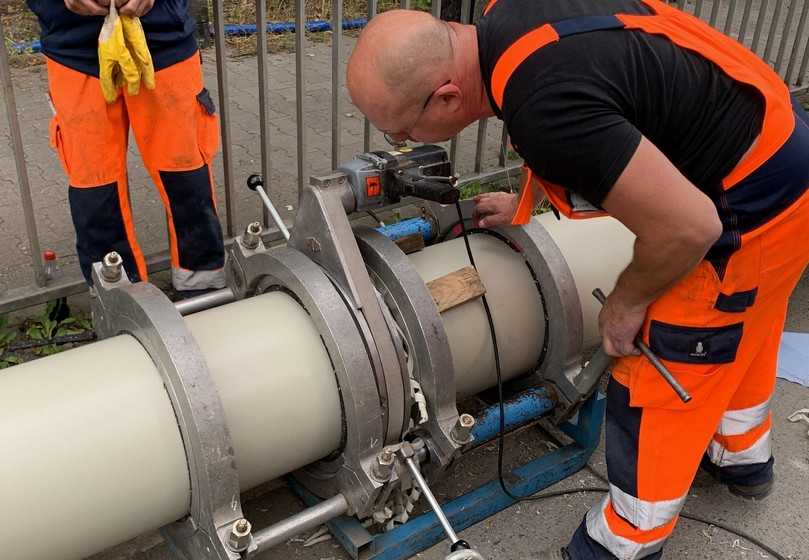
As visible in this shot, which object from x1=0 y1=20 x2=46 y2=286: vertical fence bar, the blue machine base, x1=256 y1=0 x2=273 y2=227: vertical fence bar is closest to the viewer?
the blue machine base

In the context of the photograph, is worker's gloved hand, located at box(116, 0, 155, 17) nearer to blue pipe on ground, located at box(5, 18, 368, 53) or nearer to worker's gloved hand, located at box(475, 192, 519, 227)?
worker's gloved hand, located at box(475, 192, 519, 227)

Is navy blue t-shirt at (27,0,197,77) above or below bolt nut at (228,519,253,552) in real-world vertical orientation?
above

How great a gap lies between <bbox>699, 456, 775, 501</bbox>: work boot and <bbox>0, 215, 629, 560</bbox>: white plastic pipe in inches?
39.1

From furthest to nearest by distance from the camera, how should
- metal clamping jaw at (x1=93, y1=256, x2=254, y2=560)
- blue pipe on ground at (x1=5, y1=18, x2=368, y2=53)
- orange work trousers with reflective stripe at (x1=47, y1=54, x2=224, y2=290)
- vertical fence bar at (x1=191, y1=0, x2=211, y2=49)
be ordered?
blue pipe on ground at (x1=5, y1=18, x2=368, y2=53) < vertical fence bar at (x1=191, y1=0, x2=211, y2=49) < orange work trousers with reflective stripe at (x1=47, y1=54, x2=224, y2=290) < metal clamping jaw at (x1=93, y1=256, x2=254, y2=560)

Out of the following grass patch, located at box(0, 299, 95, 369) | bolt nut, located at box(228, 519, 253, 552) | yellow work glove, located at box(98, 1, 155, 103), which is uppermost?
yellow work glove, located at box(98, 1, 155, 103)

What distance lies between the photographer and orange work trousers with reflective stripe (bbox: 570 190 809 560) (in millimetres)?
1851

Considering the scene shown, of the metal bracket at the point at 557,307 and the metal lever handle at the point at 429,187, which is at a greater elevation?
the metal lever handle at the point at 429,187

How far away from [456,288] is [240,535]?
0.86 meters

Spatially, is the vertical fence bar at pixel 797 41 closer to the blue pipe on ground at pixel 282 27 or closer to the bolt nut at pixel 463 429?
the blue pipe on ground at pixel 282 27

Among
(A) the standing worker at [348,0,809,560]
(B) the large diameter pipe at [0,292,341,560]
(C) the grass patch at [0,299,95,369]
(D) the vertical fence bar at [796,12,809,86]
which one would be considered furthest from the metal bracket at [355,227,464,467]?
(D) the vertical fence bar at [796,12,809,86]

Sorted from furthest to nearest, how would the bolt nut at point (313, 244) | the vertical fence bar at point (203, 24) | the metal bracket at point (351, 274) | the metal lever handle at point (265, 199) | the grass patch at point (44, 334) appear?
1. the vertical fence bar at point (203, 24)
2. the grass patch at point (44, 334)
3. the metal lever handle at point (265, 199)
4. the bolt nut at point (313, 244)
5. the metal bracket at point (351, 274)

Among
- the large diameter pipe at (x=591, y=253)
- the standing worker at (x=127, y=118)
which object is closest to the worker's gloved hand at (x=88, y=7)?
the standing worker at (x=127, y=118)

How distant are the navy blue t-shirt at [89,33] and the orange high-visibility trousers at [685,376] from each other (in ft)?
5.66

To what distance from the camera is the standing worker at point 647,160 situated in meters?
1.57
